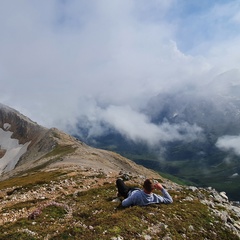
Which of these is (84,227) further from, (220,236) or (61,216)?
(220,236)

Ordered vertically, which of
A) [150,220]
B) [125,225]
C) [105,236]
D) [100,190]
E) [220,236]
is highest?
[100,190]

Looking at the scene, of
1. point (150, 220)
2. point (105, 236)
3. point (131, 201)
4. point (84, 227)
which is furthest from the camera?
point (131, 201)

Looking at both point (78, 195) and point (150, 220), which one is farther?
point (78, 195)

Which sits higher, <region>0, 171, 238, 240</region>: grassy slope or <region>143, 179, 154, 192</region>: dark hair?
<region>143, 179, 154, 192</region>: dark hair

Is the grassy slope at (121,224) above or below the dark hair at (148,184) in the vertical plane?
below

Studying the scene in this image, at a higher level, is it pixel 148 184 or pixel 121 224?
pixel 148 184

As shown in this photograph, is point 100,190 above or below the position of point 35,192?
above

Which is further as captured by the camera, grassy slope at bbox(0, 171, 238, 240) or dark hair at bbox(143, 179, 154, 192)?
dark hair at bbox(143, 179, 154, 192)

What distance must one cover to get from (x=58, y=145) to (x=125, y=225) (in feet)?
459

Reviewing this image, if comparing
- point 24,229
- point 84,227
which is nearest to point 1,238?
point 24,229

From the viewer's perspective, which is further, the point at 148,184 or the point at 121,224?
the point at 148,184

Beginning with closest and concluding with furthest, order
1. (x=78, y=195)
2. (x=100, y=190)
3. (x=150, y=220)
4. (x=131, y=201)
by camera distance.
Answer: (x=150, y=220) < (x=131, y=201) < (x=78, y=195) < (x=100, y=190)

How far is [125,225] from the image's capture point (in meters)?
19.9

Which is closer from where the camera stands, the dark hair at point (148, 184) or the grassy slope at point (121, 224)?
the grassy slope at point (121, 224)
